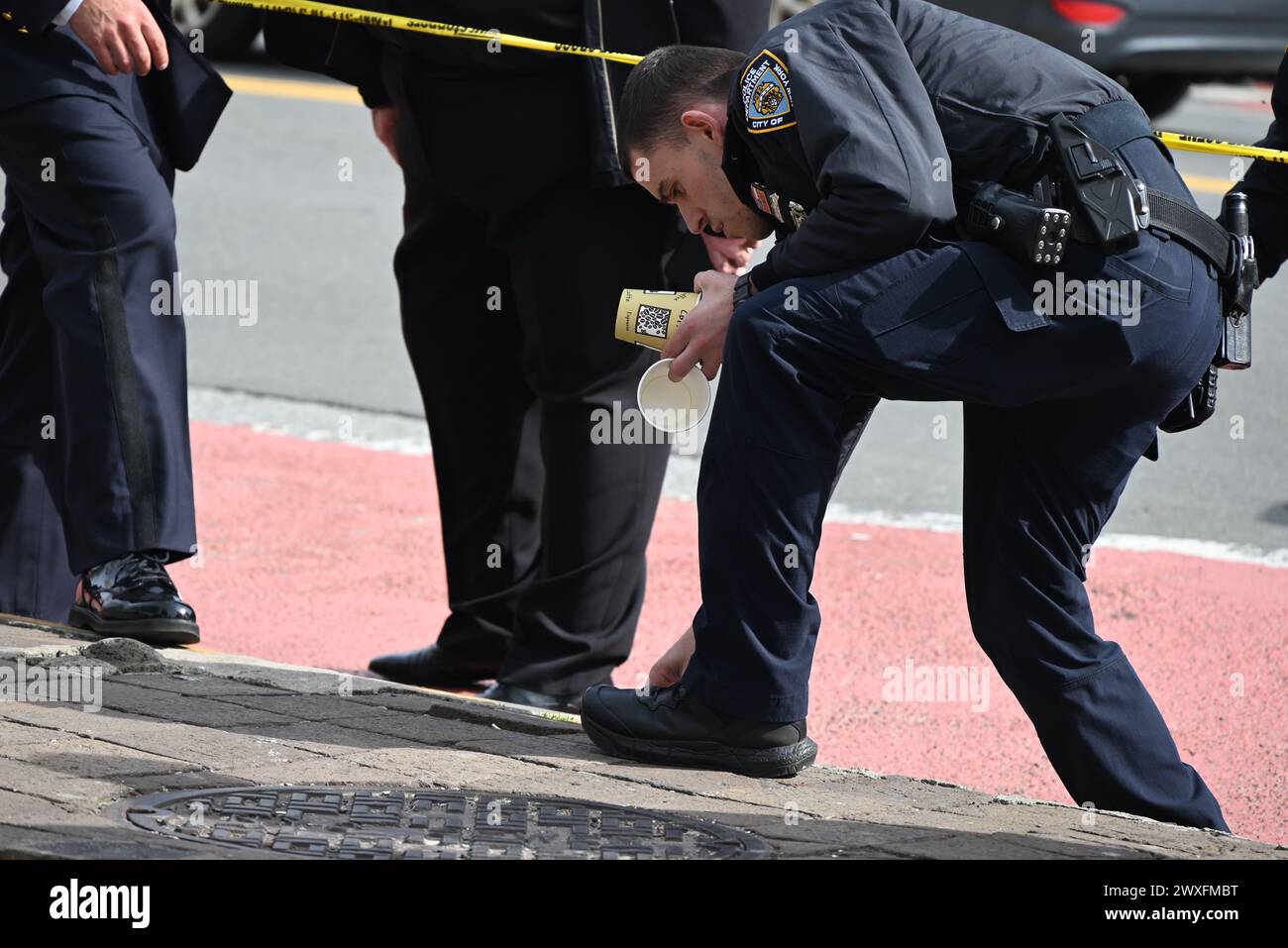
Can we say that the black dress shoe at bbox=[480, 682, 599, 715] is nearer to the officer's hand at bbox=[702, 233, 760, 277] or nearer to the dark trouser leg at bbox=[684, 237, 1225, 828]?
the dark trouser leg at bbox=[684, 237, 1225, 828]

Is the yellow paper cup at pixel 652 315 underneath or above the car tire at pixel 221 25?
underneath

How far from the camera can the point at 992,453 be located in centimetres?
353

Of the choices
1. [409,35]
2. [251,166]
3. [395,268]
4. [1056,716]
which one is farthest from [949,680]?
[251,166]

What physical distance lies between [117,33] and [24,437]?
974 millimetres

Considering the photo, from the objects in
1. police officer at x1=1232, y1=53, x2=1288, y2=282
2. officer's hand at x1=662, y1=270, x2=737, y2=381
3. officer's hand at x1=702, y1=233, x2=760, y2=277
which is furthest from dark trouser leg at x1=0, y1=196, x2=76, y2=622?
police officer at x1=1232, y1=53, x2=1288, y2=282

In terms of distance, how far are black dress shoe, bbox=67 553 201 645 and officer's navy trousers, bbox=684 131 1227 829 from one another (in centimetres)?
129

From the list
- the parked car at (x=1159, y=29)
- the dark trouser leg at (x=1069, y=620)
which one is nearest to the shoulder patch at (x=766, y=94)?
the dark trouser leg at (x=1069, y=620)

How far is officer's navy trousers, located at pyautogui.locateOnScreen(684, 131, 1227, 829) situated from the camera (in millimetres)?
3199

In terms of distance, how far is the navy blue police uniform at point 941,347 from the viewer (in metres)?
3.19

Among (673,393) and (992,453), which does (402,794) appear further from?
(992,453)

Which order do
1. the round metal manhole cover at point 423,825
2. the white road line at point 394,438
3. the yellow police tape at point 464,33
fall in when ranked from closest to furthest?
the round metal manhole cover at point 423,825, the yellow police tape at point 464,33, the white road line at point 394,438

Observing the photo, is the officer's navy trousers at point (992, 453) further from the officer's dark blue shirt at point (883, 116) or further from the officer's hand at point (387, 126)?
the officer's hand at point (387, 126)

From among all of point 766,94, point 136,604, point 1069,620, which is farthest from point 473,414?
point 1069,620
